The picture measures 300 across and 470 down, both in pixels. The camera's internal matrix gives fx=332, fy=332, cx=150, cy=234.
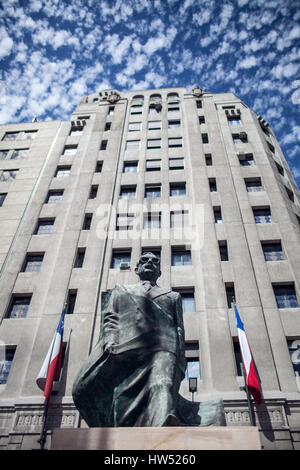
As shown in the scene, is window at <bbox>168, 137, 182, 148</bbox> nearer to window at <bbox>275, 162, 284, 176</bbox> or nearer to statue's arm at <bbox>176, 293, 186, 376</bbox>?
window at <bbox>275, 162, 284, 176</bbox>

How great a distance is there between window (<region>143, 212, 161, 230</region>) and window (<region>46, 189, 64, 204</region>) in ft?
24.3

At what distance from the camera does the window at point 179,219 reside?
74.7 feet

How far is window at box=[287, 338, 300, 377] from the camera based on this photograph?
15.7 metres

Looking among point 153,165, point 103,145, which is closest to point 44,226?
point 153,165

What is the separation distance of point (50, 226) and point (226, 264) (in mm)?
12751

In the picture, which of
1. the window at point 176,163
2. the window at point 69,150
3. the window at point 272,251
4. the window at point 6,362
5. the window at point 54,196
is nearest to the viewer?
the window at point 6,362

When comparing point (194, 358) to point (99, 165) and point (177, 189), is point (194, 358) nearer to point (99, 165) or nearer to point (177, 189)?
point (177, 189)

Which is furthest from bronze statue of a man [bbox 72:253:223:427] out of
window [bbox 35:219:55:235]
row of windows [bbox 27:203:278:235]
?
window [bbox 35:219:55:235]

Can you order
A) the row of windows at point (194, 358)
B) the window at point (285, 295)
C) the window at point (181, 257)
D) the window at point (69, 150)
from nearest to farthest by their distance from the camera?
1. the row of windows at point (194, 358)
2. the window at point (285, 295)
3. the window at point (181, 257)
4. the window at point (69, 150)

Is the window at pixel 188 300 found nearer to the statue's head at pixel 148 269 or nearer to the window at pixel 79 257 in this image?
the window at pixel 79 257

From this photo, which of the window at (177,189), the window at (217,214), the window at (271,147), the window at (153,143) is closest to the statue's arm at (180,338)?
the window at (217,214)

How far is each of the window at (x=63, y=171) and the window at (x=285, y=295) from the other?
18.8 metres
